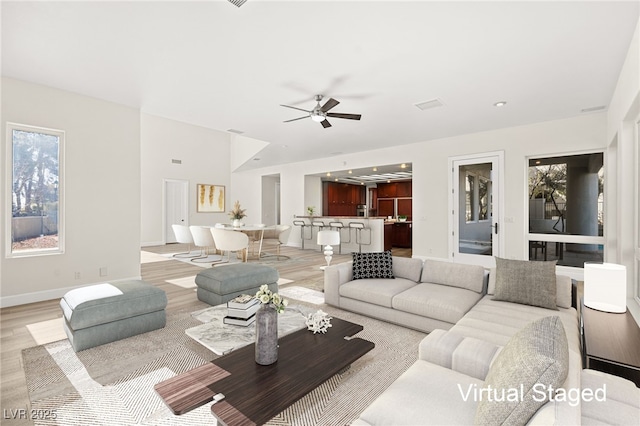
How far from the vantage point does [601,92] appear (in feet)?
13.1

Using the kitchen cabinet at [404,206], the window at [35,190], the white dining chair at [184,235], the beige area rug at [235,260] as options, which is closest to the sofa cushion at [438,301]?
the beige area rug at [235,260]

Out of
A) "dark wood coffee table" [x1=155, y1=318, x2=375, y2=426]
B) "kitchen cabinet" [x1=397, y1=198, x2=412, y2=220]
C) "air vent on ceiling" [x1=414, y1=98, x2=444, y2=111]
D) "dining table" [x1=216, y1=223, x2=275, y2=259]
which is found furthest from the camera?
"kitchen cabinet" [x1=397, y1=198, x2=412, y2=220]

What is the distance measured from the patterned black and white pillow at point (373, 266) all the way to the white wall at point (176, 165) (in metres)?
7.97

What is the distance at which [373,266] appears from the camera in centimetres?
364

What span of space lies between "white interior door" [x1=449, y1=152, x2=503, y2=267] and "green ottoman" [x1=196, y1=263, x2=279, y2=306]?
4348mm

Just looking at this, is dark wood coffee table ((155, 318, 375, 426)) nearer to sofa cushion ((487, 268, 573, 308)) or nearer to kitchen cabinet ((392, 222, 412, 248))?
sofa cushion ((487, 268, 573, 308))

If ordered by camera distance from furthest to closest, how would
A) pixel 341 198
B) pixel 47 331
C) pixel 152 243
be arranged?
pixel 341 198 < pixel 152 243 < pixel 47 331

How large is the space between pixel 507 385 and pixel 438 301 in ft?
6.21

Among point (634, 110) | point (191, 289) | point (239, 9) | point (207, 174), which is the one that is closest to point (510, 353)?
point (239, 9)

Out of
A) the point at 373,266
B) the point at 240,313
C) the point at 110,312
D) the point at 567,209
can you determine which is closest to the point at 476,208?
the point at 567,209

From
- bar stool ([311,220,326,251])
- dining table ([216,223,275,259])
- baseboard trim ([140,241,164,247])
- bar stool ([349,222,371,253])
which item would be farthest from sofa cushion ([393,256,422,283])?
baseboard trim ([140,241,164,247])

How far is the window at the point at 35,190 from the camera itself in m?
3.86

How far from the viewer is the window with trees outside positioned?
16.3ft

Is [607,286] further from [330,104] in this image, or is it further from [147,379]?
[147,379]
